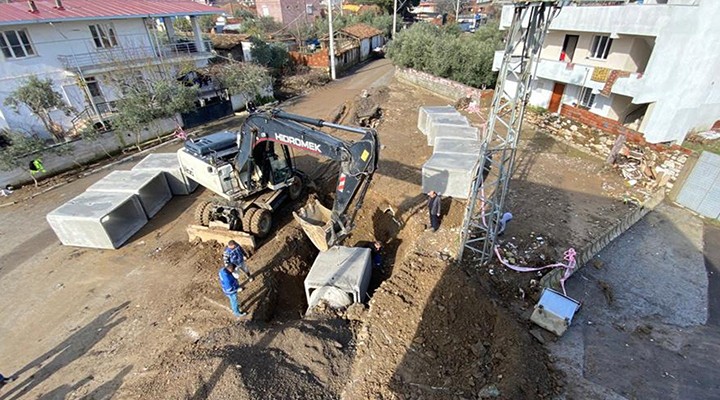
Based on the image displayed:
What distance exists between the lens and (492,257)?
8.84m

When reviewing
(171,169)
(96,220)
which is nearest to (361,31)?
(171,169)

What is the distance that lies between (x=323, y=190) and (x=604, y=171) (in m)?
10.8

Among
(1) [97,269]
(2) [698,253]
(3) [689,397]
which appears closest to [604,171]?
(2) [698,253]

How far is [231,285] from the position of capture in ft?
24.1

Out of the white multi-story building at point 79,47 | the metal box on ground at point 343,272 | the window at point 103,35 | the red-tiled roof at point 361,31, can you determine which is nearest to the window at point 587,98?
the metal box on ground at point 343,272

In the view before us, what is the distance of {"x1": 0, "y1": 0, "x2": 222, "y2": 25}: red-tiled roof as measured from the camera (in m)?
16.1

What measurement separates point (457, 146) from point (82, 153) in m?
16.3

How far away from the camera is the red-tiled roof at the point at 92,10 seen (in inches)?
634

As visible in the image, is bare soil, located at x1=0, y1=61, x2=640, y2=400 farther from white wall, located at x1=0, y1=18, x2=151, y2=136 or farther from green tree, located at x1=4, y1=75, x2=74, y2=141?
white wall, located at x1=0, y1=18, x2=151, y2=136

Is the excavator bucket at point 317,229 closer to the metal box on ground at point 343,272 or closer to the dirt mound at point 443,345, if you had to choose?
the metal box on ground at point 343,272

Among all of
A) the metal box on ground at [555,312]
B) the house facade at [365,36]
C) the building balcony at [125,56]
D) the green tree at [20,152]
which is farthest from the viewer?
the house facade at [365,36]

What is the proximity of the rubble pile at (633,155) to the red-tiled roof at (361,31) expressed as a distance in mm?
26175

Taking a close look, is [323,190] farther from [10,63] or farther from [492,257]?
[10,63]

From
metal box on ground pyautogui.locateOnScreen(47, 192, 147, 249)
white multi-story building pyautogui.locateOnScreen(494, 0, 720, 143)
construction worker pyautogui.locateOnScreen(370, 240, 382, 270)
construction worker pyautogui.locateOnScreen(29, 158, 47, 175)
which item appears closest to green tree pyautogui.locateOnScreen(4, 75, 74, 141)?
construction worker pyautogui.locateOnScreen(29, 158, 47, 175)
